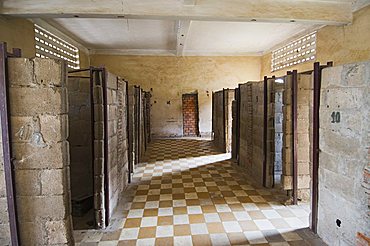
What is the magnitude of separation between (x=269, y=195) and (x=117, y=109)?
111 inches

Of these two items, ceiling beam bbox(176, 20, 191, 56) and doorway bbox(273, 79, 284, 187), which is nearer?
doorway bbox(273, 79, 284, 187)

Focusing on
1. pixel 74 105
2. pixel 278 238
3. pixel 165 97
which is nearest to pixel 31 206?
pixel 74 105

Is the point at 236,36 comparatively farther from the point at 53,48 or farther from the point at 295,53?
the point at 53,48

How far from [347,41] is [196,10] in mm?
3582

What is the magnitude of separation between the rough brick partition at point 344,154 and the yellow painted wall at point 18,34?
573 centimetres

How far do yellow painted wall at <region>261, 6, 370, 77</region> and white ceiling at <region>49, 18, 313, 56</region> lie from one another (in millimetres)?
764

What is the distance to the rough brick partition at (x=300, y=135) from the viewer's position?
3.62 metres

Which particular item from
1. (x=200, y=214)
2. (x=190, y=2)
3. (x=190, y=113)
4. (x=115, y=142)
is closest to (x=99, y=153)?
(x=115, y=142)

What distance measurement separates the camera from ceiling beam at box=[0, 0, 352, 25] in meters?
4.73

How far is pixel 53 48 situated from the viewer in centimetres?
710

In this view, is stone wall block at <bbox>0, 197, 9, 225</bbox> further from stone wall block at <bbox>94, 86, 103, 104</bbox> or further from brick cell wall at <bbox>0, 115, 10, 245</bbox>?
stone wall block at <bbox>94, 86, 103, 104</bbox>

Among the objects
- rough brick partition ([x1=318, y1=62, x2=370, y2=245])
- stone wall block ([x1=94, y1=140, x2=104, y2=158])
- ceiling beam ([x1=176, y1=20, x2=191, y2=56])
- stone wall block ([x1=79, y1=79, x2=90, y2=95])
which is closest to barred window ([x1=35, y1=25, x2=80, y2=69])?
stone wall block ([x1=79, y1=79, x2=90, y2=95])

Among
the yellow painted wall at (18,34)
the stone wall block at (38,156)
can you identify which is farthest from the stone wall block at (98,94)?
the yellow painted wall at (18,34)

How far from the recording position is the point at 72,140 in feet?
11.9
